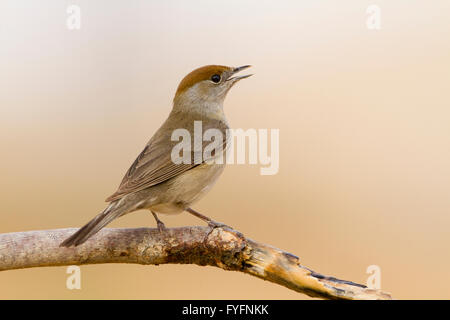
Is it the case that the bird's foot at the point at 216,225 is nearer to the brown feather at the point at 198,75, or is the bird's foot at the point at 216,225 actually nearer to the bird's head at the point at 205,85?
the bird's head at the point at 205,85

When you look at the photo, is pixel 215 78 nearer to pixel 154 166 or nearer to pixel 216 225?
pixel 154 166

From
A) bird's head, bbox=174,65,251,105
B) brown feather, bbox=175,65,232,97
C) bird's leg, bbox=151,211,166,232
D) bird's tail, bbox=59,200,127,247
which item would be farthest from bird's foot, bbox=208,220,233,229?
brown feather, bbox=175,65,232,97

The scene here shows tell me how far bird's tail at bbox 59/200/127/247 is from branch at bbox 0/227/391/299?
0.59ft

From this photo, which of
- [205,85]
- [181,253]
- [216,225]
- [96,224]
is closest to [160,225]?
[181,253]

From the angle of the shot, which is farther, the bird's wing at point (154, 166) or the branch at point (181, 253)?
the bird's wing at point (154, 166)

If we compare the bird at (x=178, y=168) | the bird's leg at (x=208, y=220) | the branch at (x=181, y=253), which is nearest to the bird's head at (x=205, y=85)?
the bird at (x=178, y=168)

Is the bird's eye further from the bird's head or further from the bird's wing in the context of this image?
the bird's wing

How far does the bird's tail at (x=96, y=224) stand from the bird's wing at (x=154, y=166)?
0.07 metres

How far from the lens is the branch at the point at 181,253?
10.6 ft

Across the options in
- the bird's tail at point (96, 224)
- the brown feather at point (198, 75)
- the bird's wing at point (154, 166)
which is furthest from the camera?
the brown feather at point (198, 75)

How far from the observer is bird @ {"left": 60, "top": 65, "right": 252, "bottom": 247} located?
3.56m

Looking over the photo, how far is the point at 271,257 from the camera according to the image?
11.0ft

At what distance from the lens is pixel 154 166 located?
394cm

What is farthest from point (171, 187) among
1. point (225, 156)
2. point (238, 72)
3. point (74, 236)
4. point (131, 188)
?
point (238, 72)
